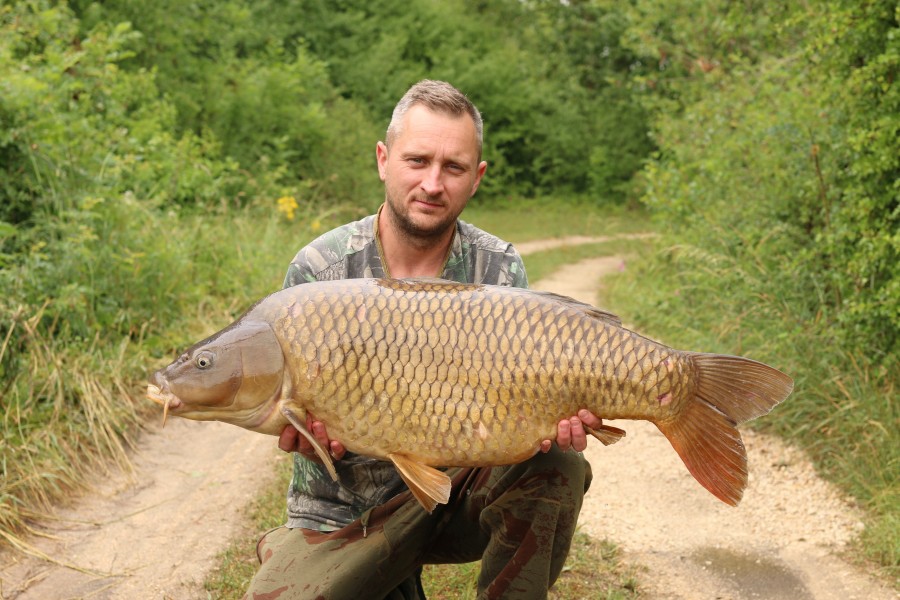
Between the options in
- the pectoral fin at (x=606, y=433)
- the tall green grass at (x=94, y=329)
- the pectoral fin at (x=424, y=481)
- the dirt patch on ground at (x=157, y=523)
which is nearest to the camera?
the pectoral fin at (x=424, y=481)

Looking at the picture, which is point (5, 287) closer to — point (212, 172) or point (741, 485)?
point (741, 485)

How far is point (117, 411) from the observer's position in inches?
177

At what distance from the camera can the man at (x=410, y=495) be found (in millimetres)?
2428

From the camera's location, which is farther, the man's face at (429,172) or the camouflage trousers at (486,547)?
the man's face at (429,172)

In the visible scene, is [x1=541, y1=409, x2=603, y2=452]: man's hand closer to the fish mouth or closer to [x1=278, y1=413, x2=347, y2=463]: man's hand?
[x1=278, y1=413, x2=347, y2=463]: man's hand

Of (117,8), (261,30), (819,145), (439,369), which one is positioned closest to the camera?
(439,369)

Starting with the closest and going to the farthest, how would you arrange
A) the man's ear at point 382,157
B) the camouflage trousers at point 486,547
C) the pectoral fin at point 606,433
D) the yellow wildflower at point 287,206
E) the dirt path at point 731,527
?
the pectoral fin at point 606,433
the camouflage trousers at point 486,547
the man's ear at point 382,157
the dirt path at point 731,527
the yellow wildflower at point 287,206

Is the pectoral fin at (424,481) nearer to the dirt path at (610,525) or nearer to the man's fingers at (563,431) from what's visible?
the man's fingers at (563,431)

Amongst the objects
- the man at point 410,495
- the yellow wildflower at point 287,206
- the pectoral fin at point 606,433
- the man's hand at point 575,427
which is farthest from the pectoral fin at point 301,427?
the yellow wildflower at point 287,206

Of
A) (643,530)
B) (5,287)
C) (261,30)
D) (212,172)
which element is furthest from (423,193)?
(261,30)

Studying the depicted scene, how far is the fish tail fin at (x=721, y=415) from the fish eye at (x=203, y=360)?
99cm

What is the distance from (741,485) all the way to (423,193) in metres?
1.05

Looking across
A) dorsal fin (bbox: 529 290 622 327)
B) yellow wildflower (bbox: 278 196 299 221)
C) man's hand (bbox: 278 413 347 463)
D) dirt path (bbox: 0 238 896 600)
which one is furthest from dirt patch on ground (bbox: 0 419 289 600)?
yellow wildflower (bbox: 278 196 299 221)

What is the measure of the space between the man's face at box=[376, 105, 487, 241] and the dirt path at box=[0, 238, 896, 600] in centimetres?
152
